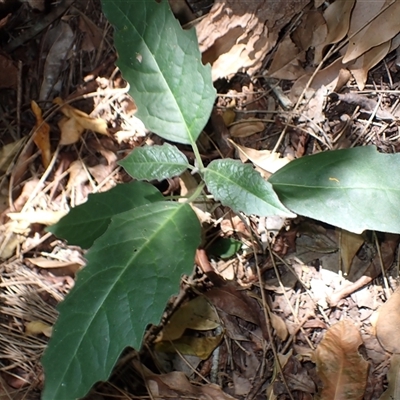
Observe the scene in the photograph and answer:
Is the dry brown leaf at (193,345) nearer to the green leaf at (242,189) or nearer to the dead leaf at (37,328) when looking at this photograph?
the dead leaf at (37,328)

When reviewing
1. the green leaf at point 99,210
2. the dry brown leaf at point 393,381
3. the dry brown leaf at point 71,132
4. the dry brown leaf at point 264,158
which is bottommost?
the dry brown leaf at point 393,381

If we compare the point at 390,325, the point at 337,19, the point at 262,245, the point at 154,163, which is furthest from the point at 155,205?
the point at 337,19

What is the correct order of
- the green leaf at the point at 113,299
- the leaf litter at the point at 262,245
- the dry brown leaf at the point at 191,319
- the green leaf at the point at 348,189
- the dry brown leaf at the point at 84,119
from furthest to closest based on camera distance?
the dry brown leaf at the point at 84,119 < the dry brown leaf at the point at 191,319 < the leaf litter at the point at 262,245 < the green leaf at the point at 348,189 < the green leaf at the point at 113,299

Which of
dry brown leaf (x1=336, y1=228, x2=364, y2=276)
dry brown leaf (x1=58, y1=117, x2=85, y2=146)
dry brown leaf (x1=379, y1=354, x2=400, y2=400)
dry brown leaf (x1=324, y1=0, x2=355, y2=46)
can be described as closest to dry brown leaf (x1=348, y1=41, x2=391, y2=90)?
dry brown leaf (x1=324, y1=0, x2=355, y2=46)

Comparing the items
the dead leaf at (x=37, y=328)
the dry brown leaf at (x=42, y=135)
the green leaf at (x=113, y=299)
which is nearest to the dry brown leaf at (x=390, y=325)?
the green leaf at (x=113, y=299)

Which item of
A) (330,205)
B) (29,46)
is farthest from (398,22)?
(29,46)

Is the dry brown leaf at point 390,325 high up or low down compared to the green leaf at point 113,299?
down
